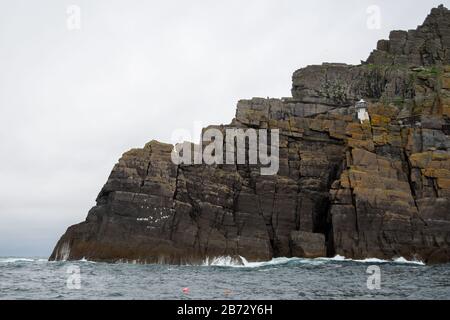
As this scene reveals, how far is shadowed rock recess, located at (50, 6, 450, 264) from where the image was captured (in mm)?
73062

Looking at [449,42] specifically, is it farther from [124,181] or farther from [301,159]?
[124,181]

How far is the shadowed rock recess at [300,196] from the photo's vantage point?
240 feet

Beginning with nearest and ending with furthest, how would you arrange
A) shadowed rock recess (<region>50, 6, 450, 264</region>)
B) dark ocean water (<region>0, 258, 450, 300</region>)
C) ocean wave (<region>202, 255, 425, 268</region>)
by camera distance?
dark ocean water (<region>0, 258, 450, 300</region>) → ocean wave (<region>202, 255, 425, 268</region>) → shadowed rock recess (<region>50, 6, 450, 264</region>)

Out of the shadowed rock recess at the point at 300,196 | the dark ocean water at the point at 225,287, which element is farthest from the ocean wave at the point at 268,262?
the dark ocean water at the point at 225,287

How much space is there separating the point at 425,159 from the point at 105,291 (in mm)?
63289

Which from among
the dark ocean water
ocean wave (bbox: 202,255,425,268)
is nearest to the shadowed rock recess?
ocean wave (bbox: 202,255,425,268)

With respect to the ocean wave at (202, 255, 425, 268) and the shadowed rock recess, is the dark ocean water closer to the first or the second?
the ocean wave at (202, 255, 425, 268)

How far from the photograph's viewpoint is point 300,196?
85.0 meters

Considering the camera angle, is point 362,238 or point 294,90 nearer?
point 362,238

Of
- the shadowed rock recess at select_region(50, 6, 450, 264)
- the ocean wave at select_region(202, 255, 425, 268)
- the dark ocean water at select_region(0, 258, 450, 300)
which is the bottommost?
the ocean wave at select_region(202, 255, 425, 268)

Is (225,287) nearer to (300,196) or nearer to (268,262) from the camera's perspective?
(268,262)

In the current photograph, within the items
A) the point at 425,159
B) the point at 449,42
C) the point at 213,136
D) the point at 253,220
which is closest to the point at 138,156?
the point at 213,136

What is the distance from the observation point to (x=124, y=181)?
75688 mm
